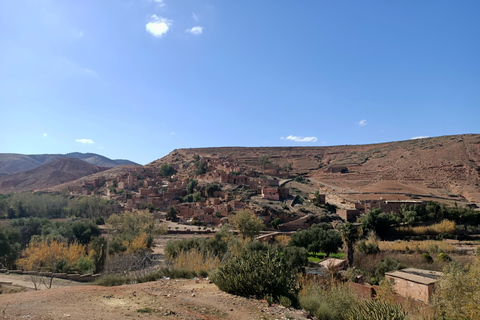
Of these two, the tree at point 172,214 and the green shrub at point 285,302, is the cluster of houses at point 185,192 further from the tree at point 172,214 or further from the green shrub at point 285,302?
the green shrub at point 285,302

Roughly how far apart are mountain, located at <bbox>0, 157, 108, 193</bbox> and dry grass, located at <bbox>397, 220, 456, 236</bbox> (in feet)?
284

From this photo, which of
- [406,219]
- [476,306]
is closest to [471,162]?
[406,219]

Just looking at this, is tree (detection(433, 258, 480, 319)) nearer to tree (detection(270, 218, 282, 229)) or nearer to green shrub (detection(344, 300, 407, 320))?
green shrub (detection(344, 300, 407, 320))

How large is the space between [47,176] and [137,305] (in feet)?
350

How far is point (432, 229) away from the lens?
35.0m

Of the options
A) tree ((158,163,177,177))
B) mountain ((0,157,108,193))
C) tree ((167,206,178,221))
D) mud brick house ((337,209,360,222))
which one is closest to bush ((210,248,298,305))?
tree ((167,206,178,221))

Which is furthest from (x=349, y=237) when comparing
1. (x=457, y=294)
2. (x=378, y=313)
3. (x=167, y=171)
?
(x=167, y=171)

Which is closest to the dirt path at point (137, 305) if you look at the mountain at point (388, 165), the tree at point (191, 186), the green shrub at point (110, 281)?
the green shrub at point (110, 281)

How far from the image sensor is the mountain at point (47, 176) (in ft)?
294

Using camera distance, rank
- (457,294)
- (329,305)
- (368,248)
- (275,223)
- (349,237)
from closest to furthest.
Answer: (329,305)
(457,294)
(349,237)
(368,248)
(275,223)

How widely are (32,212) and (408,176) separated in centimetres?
6743

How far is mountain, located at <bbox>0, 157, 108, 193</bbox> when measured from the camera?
8969 cm

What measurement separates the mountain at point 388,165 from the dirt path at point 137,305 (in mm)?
46177

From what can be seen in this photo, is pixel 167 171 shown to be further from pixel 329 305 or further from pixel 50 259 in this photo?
pixel 329 305
